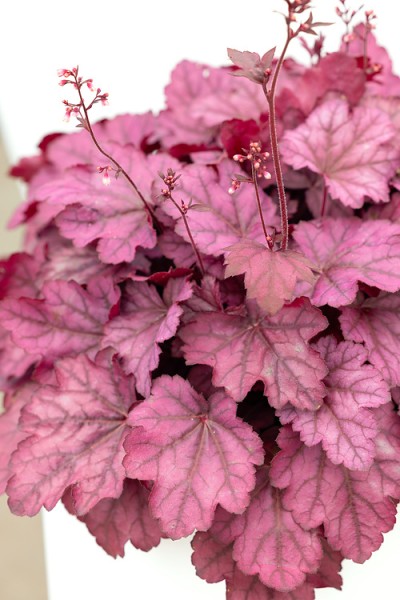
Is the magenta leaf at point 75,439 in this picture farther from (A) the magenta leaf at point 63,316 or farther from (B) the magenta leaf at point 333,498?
(B) the magenta leaf at point 333,498

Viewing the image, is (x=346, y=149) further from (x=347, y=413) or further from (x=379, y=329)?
(x=347, y=413)

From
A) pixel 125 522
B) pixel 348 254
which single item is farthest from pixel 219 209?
pixel 125 522

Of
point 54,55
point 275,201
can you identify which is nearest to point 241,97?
point 275,201

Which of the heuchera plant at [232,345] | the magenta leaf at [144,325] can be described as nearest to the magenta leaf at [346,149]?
the heuchera plant at [232,345]

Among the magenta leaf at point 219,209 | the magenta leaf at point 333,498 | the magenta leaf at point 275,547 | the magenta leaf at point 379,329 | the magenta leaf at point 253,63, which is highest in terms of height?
the magenta leaf at point 253,63

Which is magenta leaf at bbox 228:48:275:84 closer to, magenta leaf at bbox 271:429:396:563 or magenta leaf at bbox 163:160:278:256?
magenta leaf at bbox 163:160:278:256

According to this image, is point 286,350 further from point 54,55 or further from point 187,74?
point 54,55
